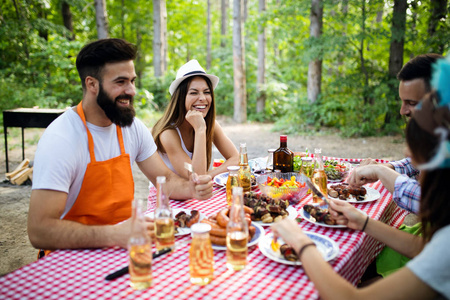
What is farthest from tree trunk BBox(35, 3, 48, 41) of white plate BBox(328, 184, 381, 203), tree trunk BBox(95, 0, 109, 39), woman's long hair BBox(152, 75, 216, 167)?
white plate BBox(328, 184, 381, 203)

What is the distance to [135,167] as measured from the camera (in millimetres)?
8000

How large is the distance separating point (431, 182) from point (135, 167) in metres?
7.20

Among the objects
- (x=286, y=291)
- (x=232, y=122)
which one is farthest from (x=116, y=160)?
(x=232, y=122)

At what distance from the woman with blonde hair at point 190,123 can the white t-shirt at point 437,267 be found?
1.99 meters

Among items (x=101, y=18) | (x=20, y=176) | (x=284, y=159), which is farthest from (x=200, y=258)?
(x=101, y=18)

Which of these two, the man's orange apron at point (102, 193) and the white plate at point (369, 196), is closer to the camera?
the man's orange apron at point (102, 193)

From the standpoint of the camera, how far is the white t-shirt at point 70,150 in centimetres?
184

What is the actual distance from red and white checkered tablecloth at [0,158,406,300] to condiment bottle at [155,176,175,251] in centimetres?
8

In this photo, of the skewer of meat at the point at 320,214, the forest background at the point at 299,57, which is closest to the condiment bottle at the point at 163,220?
the skewer of meat at the point at 320,214

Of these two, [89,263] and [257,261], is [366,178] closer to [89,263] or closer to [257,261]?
[257,261]

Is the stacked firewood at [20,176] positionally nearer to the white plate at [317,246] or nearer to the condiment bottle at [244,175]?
the condiment bottle at [244,175]

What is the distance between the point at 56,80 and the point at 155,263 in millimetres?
12085

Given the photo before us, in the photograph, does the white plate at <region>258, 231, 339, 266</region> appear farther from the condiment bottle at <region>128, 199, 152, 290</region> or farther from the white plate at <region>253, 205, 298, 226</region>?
the condiment bottle at <region>128, 199, 152, 290</region>

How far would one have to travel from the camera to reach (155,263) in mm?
1543
